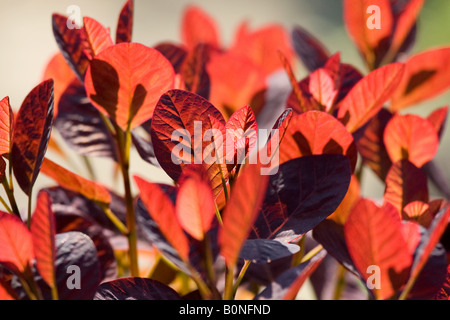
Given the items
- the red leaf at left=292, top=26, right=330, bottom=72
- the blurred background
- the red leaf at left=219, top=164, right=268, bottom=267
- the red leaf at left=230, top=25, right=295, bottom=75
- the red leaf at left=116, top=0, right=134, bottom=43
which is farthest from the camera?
the blurred background

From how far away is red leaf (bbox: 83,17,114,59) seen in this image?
26cm

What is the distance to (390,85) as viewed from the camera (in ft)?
0.85

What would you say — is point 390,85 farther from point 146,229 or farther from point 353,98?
point 146,229

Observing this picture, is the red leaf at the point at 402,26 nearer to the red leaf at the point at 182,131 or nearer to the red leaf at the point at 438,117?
the red leaf at the point at 438,117

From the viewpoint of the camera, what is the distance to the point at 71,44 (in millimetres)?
280

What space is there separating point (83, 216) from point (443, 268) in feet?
0.75

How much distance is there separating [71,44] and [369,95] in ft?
0.58

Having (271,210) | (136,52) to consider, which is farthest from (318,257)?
(136,52)

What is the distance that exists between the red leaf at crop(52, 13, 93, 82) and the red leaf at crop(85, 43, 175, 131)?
25mm

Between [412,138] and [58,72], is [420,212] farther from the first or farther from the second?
[58,72]

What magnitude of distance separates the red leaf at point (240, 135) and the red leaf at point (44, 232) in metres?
0.08

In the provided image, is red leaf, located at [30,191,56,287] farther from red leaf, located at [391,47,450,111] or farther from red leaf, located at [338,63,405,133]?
red leaf, located at [391,47,450,111]

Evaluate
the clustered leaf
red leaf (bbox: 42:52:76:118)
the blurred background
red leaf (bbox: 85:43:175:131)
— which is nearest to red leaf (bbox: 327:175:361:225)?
the clustered leaf

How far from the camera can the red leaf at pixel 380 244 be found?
20 centimetres
